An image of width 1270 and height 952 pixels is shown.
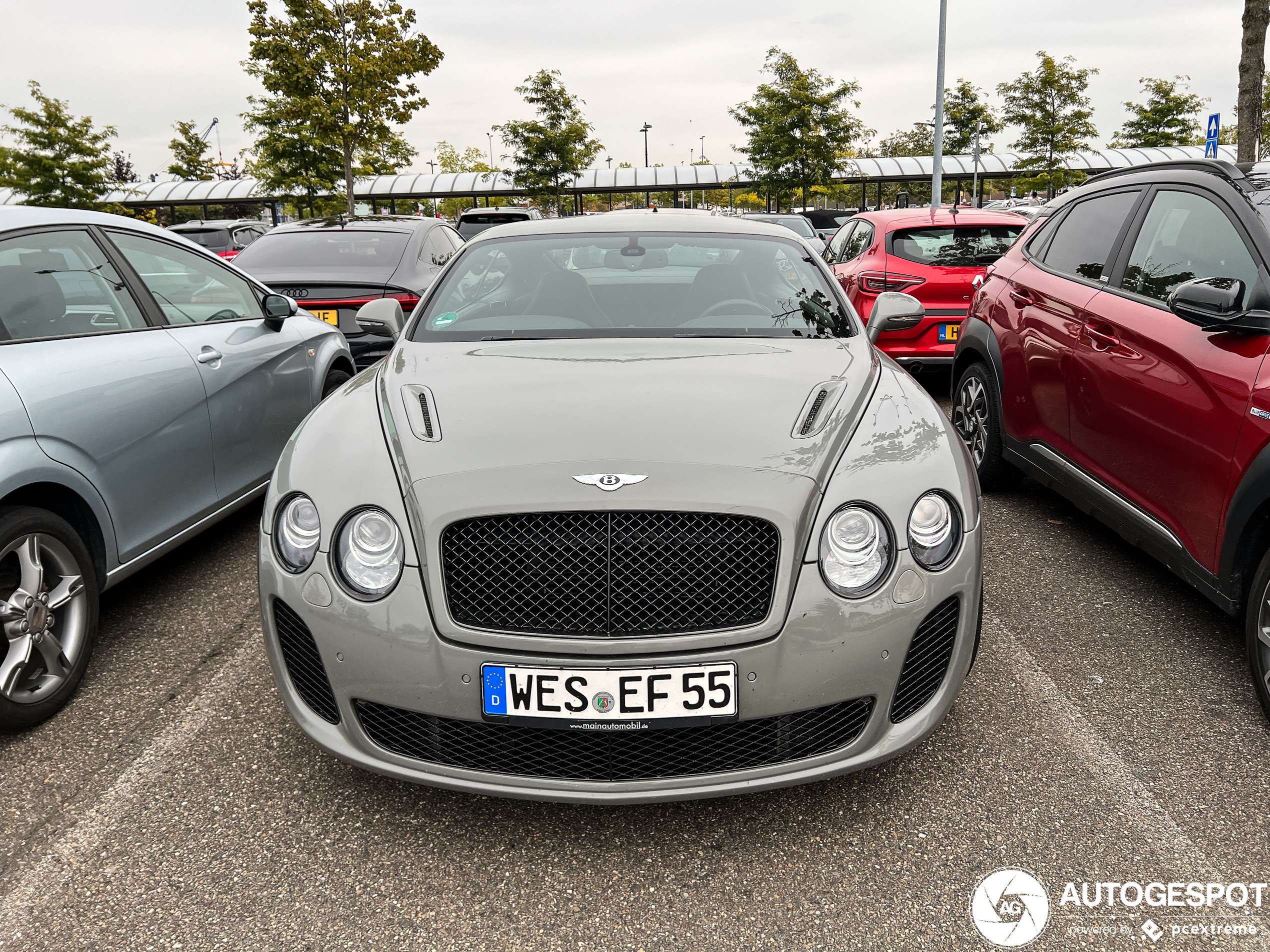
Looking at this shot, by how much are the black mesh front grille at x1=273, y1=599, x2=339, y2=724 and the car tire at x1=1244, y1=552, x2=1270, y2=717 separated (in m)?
2.60

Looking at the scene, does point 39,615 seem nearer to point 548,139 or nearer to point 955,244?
point 955,244

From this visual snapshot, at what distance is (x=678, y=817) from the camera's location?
246cm

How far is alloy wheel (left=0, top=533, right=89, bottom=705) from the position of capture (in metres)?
2.79

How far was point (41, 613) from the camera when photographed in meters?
2.88

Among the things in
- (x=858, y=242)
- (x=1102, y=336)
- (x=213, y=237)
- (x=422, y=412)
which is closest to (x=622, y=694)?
(x=422, y=412)

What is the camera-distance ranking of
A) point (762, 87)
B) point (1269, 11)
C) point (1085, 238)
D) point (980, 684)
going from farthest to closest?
point (762, 87) → point (1269, 11) → point (1085, 238) → point (980, 684)

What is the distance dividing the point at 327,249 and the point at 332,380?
2.34m

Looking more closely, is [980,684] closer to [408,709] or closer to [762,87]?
[408,709]

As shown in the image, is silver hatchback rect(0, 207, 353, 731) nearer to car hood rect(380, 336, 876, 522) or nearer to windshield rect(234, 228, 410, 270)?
A: car hood rect(380, 336, 876, 522)

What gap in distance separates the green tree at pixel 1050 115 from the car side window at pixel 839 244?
23059 millimetres

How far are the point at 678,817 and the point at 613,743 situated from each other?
436 mm

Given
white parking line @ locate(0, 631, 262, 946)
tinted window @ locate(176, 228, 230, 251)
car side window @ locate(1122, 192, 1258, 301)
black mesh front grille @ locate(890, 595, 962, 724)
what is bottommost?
white parking line @ locate(0, 631, 262, 946)

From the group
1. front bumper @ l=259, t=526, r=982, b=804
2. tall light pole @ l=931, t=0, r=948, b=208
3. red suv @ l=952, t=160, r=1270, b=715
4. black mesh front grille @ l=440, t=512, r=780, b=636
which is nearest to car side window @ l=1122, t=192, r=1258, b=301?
red suv @ l=952, t=160, r=1270, b=715

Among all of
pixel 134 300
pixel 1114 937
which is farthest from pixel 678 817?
pixel 134 300
